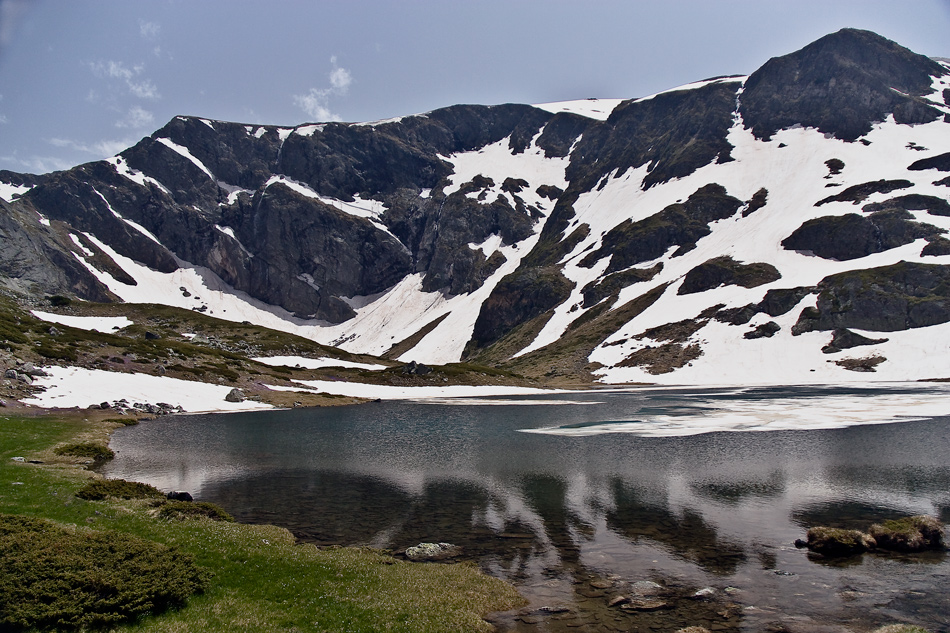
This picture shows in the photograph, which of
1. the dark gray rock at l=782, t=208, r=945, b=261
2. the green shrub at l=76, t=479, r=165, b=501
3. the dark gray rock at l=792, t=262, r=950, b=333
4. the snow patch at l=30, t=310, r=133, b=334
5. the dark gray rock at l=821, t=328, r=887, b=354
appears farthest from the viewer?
the dark gray rock at l=782, t=208, r=945, b=261

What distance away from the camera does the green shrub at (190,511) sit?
2322cm

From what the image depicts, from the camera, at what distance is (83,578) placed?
1384cm

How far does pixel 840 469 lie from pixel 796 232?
7145 inches

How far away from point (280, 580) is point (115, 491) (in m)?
14.8

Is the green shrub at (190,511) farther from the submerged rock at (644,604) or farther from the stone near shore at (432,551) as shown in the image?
the submerged rock at (644,604)

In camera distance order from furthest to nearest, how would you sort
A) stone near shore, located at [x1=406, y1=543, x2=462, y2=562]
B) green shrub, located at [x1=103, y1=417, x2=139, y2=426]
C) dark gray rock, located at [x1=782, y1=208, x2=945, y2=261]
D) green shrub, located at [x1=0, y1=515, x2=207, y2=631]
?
dark gray rock, located at [x1=782, y1=208, x2=945, y2=261], green shrub, located at [x1=103, y1=417, x2=139, y2=426], stone near shore, located at [x1=406, y1=543, x2=462, y2=562], green shrub, located at [x1=0, y1=515, x2=207, y2=631]

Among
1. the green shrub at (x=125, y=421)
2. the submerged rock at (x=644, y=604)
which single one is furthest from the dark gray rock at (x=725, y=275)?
the submerged rock at (x=644, y=604)

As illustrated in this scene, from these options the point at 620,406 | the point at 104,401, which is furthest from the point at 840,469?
the point at 104,401

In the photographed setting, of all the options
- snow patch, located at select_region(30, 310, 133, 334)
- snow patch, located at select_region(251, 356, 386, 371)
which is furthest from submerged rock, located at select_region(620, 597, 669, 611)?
snow patch, located at select_region(30, 310, 133, 334)

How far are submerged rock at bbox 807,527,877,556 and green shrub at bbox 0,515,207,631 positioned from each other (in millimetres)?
22787

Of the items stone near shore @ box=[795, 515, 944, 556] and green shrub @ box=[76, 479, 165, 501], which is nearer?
stone near shore @ box=[795, 515, 944, 556]

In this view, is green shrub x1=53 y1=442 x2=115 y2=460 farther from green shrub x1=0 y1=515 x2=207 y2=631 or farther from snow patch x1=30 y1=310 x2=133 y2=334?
snow patch x1=30 y1=310 x2=133 y2=334

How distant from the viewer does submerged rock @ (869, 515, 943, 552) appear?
21109 mm

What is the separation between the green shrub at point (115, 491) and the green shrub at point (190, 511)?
Answer: 335cm
